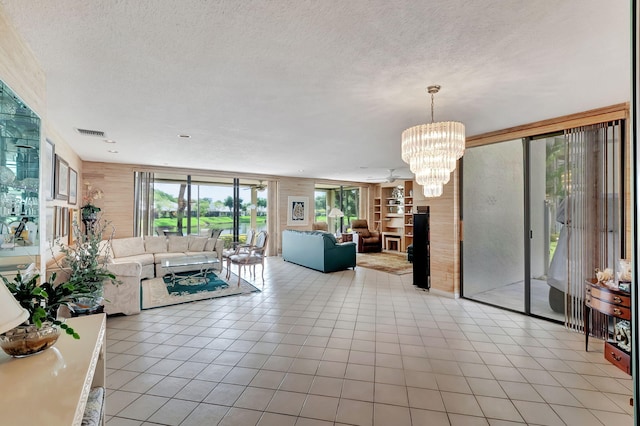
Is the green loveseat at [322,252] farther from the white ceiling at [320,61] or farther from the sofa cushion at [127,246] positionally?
the sofa cushion at [127,246]

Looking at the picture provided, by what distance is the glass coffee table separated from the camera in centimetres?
565

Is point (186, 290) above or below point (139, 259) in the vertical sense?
below

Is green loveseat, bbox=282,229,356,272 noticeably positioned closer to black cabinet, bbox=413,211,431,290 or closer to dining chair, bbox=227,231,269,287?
dining chair, bbox=227,231,269,287

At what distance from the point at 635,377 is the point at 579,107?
339 centimetres

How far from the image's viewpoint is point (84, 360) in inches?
48.6

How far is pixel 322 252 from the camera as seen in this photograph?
21.4ft

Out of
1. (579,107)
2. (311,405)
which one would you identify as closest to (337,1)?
(311,405)

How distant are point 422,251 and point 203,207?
6092mm

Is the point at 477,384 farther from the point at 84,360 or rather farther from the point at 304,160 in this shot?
the point at 304,160

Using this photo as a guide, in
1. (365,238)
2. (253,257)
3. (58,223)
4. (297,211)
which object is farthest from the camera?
(365,238)

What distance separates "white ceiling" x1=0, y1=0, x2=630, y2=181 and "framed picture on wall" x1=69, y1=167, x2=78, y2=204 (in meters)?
1.53

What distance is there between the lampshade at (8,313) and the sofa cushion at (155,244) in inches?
242

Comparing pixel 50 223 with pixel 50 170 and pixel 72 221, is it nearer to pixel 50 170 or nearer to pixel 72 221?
pixel 50 170

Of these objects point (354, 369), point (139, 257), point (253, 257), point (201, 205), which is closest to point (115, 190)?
point (139, 257)
